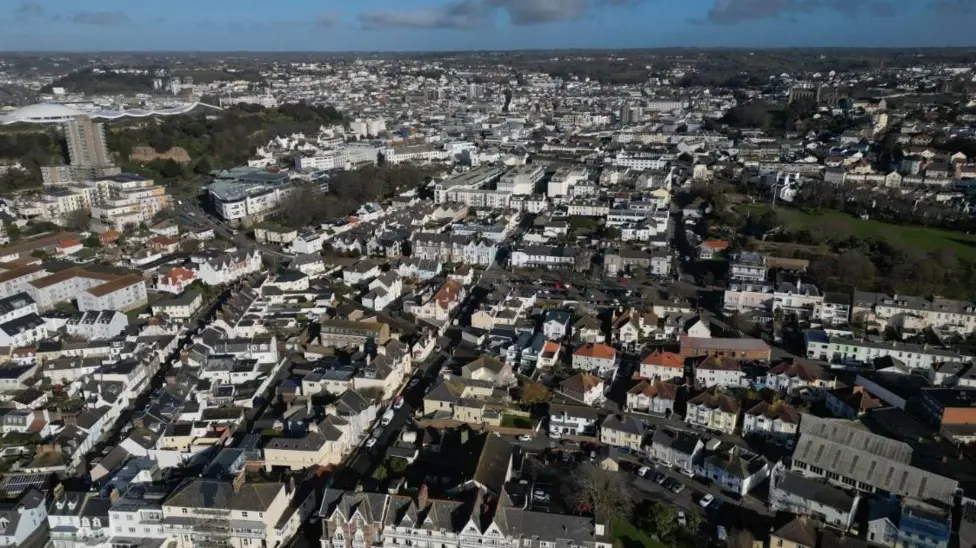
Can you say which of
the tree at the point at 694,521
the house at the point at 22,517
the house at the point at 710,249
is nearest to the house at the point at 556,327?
the tree at the point at 694,521

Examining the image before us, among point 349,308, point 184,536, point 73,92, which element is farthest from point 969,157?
point 73,92

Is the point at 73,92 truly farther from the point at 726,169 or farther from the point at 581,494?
the point at 581,494

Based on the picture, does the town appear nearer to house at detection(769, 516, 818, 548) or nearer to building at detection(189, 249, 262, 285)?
house at detection(769, 516, 818, 548)

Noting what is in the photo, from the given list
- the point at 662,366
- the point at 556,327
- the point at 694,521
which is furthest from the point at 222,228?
the point at 694,521

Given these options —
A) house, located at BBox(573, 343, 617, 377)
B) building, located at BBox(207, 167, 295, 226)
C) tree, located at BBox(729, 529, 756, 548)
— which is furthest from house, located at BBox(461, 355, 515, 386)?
building, located at BBox(207, 167, 295, 226)

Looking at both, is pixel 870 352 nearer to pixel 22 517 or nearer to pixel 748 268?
pixel 748 268

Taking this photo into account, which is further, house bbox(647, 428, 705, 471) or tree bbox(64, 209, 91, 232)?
tree bbox(64, 209, 91, 232)
